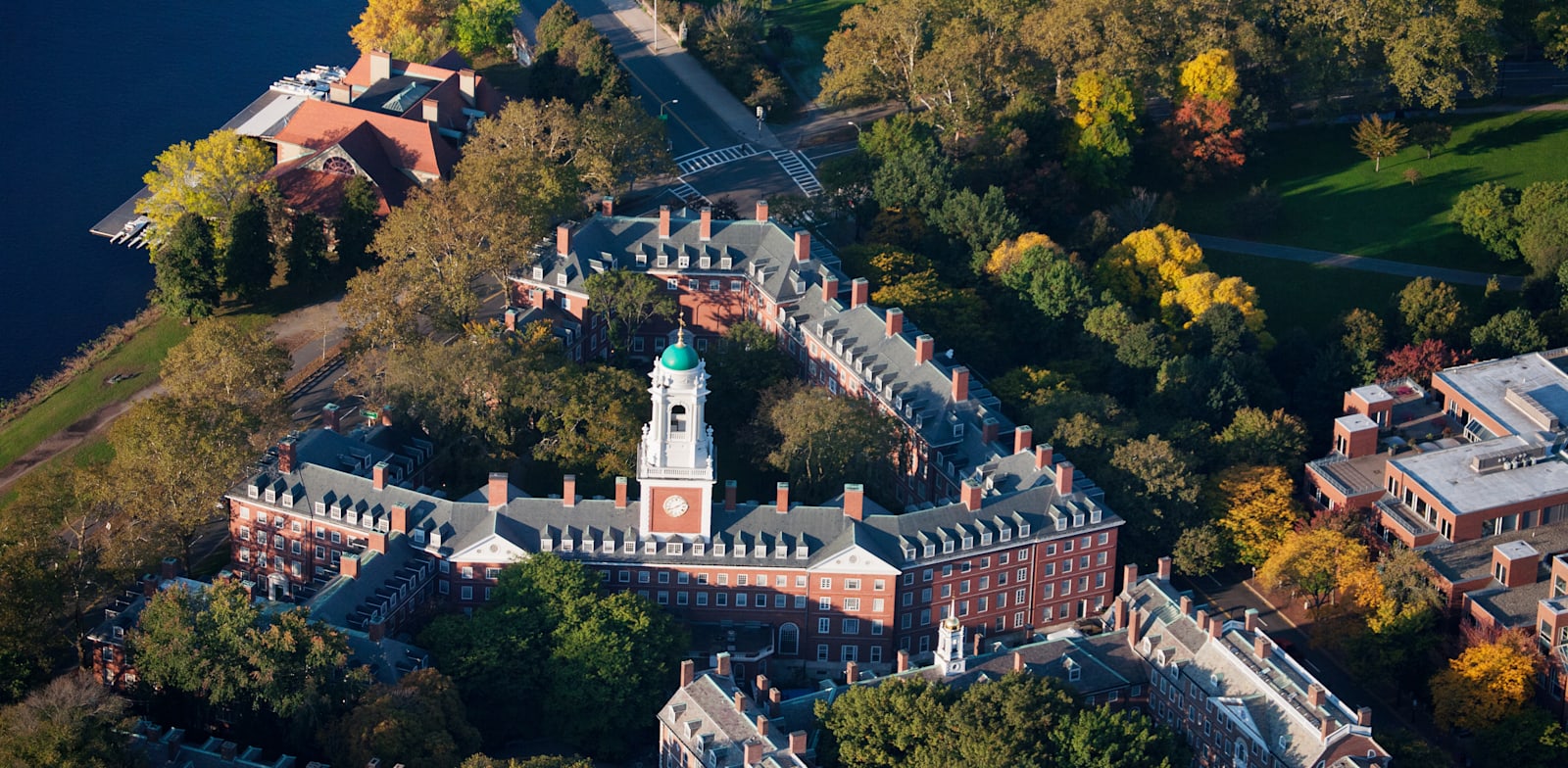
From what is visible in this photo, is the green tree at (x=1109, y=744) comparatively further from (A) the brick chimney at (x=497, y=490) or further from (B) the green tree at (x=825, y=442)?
(A) the brick chimney at (x=497, y=490)

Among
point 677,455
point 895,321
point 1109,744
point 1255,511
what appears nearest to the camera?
point 1109,744

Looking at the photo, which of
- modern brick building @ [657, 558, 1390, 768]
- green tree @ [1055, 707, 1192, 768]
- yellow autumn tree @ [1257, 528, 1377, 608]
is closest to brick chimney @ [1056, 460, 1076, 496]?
modern brick building @ [657, 558, 1390, 768]

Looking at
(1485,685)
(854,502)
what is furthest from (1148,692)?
(854,502)

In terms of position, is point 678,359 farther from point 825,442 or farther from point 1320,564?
point 1320,564

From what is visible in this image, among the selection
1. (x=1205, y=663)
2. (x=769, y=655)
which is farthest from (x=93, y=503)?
(x=1205, y=663)

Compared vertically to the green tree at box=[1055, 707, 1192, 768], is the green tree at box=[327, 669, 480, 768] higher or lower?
higher

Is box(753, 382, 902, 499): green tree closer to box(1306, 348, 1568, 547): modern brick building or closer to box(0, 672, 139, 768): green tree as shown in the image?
box(1306, 348, 1568, 547): modern brick building
